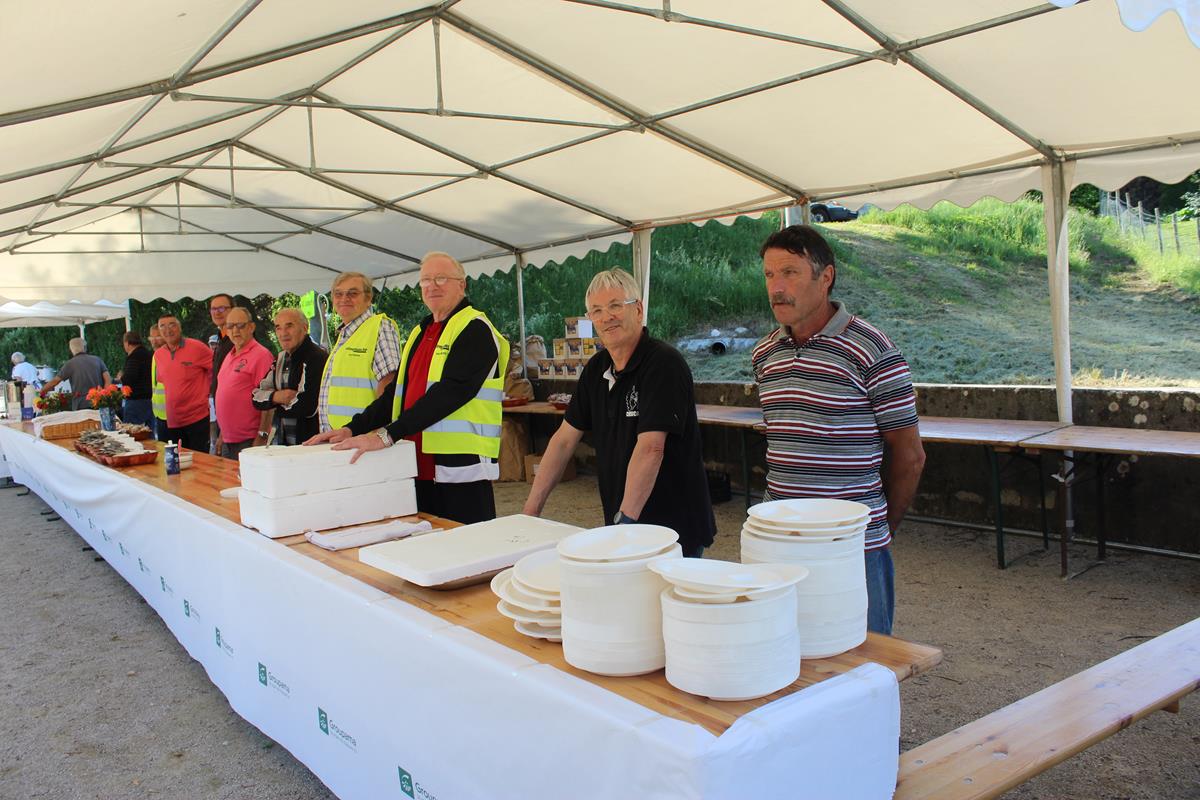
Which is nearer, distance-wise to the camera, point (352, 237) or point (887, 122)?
point (887, 122)

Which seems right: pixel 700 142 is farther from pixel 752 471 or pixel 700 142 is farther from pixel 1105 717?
pixel 1105 717

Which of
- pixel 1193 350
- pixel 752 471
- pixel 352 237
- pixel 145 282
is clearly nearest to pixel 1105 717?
pixel 752 471

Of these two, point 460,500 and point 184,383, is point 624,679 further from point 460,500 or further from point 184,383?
point 184,383

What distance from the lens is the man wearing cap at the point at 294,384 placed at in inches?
154

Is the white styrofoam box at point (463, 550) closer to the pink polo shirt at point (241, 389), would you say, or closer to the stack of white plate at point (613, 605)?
the stack of white plate at point (613, 605)

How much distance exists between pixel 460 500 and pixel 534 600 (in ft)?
4.58

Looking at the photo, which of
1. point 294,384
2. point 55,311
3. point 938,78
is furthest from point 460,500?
point 55,311

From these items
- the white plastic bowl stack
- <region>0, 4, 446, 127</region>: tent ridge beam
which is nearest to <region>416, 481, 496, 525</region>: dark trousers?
the white plastic bowl stack

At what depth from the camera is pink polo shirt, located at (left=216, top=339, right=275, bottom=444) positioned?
185 inches

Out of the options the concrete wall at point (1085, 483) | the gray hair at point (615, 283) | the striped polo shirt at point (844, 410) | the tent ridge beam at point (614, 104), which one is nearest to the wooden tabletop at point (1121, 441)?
the concrete wall at point (1085, 483)

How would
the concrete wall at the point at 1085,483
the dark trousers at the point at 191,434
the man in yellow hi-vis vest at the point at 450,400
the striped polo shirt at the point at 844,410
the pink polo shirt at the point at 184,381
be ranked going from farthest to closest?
1. the dark trousers at the point at 191,434
2. the pink polo shirt at the point at 184,381
3. the concrete wall at the point at 1085,483
4. the man in yellow hi-vis vest at the point at 450,400
5. the striped polo shirt at the point at 844,410

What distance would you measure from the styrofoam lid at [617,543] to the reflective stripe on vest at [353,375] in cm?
207

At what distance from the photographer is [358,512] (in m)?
2.31

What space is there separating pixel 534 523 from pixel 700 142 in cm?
357
